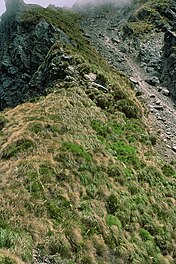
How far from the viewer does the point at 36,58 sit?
5756 centimetres

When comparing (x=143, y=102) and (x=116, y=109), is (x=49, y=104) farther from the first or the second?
(x=143, y=102)

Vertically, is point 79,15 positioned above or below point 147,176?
above

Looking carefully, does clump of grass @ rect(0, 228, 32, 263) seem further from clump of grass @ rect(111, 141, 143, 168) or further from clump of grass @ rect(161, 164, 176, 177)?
clump of grass @ rect(161, 164, 176, 177)

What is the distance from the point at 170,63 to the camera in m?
62.1

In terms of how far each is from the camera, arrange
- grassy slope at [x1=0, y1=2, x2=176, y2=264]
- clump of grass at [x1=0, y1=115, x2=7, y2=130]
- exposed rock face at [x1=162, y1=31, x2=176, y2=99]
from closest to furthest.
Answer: grassy slope at [x1=0, y1=2, x2=176, y2=264] < clump of grass at [x1=0, y1=115, x2=7, y2=130] < exposed rock face at [x1=162, y1=31, x2=176, y2=99]

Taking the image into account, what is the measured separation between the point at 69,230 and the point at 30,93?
32067 millimetres

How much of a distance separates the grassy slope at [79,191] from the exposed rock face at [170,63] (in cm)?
2747

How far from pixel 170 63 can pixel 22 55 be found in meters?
23.5

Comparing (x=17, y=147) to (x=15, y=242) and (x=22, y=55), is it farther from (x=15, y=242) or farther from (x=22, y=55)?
(x=22, y=55)

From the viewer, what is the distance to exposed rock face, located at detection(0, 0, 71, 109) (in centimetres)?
5397

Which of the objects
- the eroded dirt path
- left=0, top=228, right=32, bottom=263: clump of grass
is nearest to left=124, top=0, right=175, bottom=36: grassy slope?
the eroded dirt path

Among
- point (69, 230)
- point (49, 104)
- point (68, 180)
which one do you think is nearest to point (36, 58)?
point (49, 104)

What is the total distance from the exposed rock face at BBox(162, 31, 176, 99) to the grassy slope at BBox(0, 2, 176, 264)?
27.5 metres

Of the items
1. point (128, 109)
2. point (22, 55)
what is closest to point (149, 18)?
point (22, 55)
